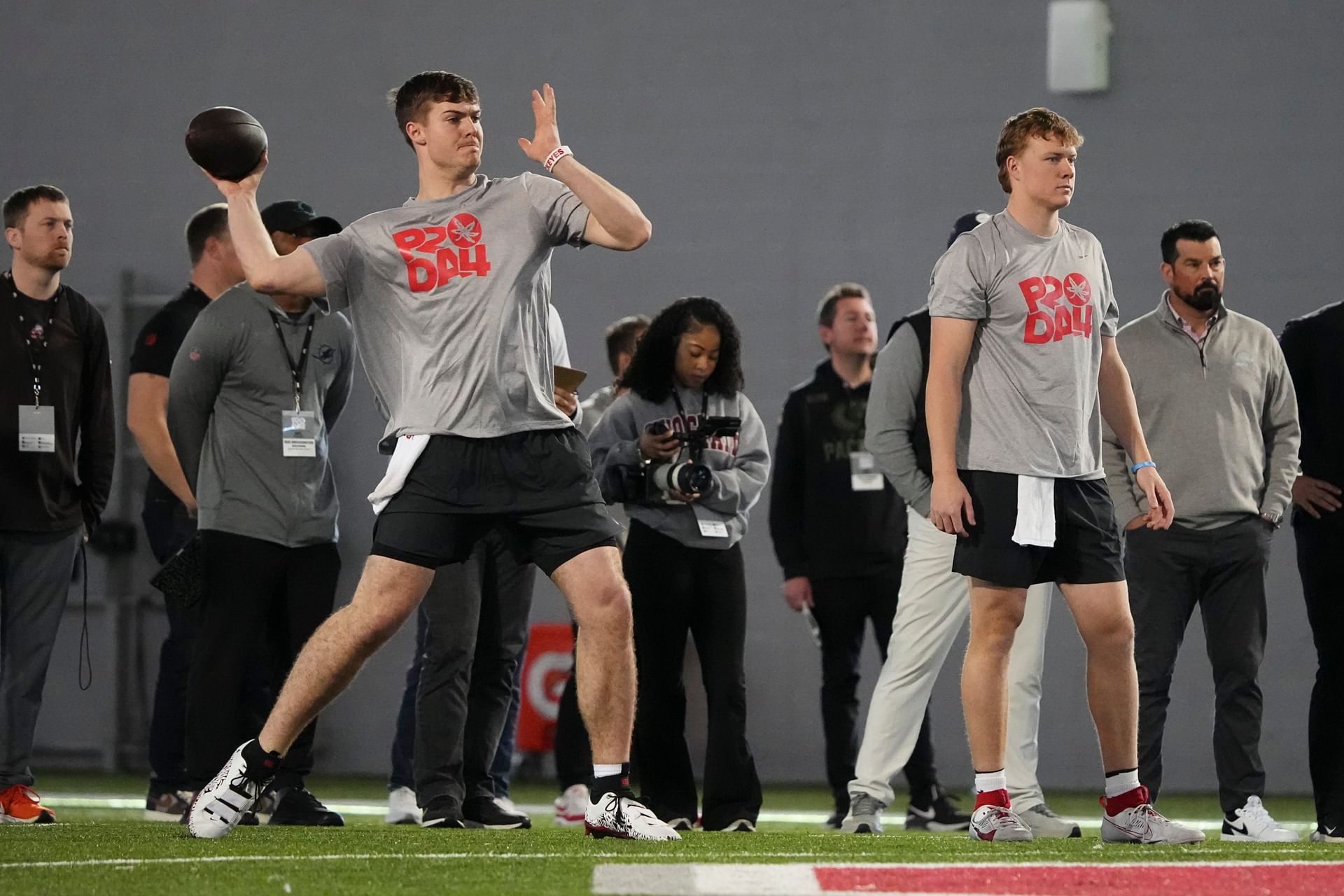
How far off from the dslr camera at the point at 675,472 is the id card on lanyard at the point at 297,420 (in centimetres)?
85

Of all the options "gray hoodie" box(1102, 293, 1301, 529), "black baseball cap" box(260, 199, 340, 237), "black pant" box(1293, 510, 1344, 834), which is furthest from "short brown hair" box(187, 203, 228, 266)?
"black pant" box(1293, 510, 1344, 834)

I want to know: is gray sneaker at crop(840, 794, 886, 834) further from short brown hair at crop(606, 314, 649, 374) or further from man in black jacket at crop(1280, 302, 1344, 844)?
short brown hair at crop(606, 314, 649, 374)

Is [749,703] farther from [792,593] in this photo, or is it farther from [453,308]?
[453,308]

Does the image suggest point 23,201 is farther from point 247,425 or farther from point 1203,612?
point 1203,612

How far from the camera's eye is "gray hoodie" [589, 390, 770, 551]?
4711 millimetres

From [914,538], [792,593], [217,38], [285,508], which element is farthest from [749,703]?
[217,38]

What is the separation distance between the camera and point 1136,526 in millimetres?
4672

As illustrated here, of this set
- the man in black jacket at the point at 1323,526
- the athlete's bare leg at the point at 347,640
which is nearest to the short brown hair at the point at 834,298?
the man in black jacket at the point at 1323,526

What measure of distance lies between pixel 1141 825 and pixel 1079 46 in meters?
4.59

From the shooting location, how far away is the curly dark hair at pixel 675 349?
4.85m

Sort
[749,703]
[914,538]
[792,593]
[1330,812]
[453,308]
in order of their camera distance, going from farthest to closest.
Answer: [749,703] → [792,593] → [914,538] → [1330,812] → [453,308]

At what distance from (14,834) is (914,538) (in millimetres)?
2437

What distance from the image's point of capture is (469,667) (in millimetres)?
4652

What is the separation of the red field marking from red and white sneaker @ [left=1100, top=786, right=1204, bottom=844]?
0.49m
